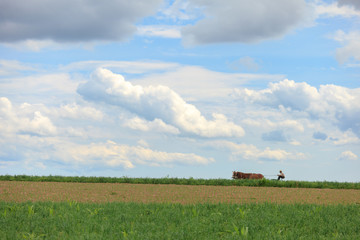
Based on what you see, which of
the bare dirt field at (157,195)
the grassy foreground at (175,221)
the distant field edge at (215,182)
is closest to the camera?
the grassy foreground at (175,221)

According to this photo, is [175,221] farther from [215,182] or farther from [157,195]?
[215,182]

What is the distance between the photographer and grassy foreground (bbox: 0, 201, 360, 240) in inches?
386

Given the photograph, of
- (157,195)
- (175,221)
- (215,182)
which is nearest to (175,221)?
(175,221)

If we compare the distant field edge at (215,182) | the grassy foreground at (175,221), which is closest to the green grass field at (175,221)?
the grassy foreground at (175,221)

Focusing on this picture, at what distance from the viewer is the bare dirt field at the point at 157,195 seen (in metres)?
16.6

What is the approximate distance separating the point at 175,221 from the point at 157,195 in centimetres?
671

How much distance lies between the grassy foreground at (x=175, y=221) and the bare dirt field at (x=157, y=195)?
2.82 metres

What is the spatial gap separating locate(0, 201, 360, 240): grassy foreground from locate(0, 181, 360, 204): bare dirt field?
9.24 ft

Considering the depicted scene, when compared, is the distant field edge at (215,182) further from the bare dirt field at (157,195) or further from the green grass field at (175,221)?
the green grass field at (175,221)

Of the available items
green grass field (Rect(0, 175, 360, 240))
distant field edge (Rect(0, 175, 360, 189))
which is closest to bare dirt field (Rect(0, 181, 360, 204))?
distant field edge (Rect(0, 175, 360, 189))

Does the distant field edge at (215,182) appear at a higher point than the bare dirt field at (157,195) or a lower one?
higher

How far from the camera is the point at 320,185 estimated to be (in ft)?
78.5

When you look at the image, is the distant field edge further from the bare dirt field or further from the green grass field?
the green grass field

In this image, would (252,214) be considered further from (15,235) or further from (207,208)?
(15,235)
